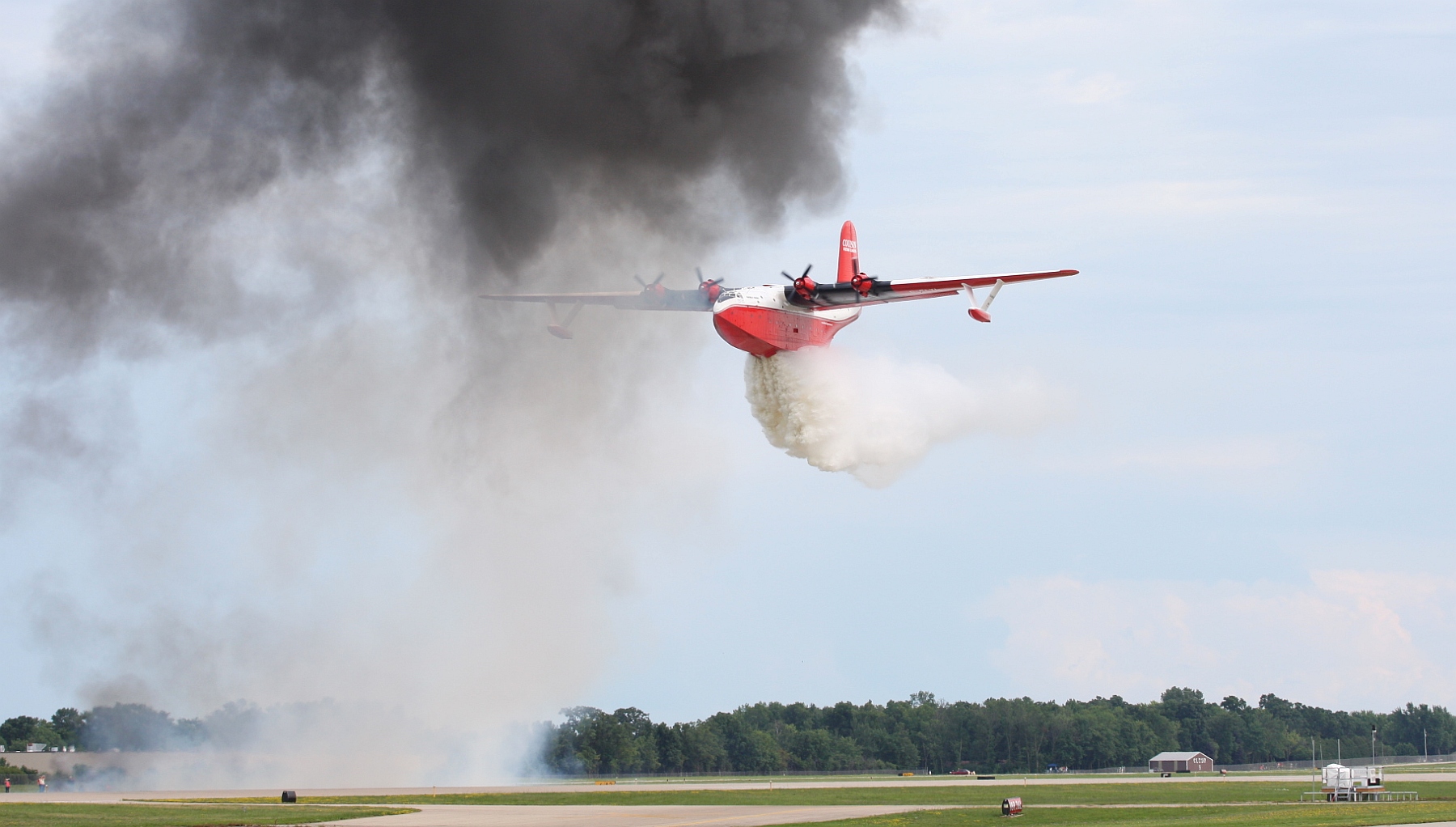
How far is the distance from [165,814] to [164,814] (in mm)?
30

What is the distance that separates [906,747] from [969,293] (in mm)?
102610

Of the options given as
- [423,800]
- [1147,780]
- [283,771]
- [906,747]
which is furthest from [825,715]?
[423,800]

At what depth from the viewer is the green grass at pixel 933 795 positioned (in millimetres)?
57031

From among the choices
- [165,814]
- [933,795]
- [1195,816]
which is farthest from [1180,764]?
[165,814]

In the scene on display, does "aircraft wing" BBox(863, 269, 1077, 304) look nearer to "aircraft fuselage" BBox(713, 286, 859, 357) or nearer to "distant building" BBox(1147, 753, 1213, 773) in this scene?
"aircraft fuselage" BBox(713, 286, 859, 357)

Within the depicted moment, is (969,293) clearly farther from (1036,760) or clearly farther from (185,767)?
(1036,760)

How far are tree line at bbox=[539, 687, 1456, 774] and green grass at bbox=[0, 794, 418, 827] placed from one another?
53.0 meters

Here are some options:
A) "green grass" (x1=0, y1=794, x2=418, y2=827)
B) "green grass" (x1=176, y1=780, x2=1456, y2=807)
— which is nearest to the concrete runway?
"green grass" (x1=176, y1=780, x2=1456, y2=807)

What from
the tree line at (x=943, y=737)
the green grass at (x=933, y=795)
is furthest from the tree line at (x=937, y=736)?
the green grass at (x=933, y=795)

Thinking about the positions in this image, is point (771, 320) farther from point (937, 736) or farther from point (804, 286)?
point (937, 736)

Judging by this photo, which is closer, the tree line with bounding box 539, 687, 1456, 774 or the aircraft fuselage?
the aircraft fuselage

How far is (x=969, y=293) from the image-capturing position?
46.2 metres

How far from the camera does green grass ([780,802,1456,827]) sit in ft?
129

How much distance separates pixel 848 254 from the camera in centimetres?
5566
